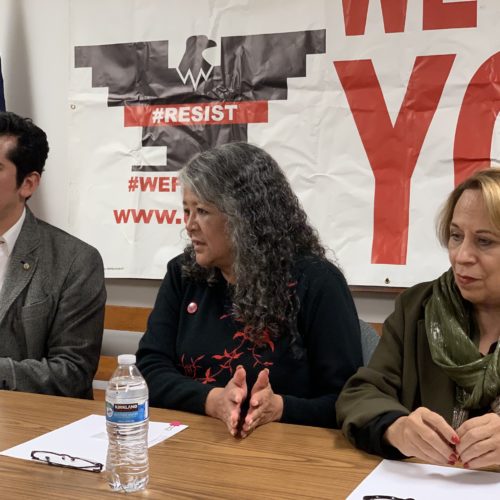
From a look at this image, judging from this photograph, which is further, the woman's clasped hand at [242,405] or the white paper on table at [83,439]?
the woman's clasped hand at [242,405]

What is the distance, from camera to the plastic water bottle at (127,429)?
1.20 metres

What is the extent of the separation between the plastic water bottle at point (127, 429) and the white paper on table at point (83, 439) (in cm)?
8

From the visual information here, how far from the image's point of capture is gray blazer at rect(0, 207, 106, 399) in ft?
7.11

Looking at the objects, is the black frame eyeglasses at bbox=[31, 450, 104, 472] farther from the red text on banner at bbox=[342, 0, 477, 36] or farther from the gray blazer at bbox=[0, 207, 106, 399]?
the red text on banner at bbox=[342, 0, 477, 36]

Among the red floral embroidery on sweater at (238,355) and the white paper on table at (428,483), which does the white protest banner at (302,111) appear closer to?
the red floral embroidery on sweater at (238,355)

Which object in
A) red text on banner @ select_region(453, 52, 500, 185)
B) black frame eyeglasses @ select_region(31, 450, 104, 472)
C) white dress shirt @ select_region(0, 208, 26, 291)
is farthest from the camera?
red text on banner @ select_region(453, 52, 500, 185)

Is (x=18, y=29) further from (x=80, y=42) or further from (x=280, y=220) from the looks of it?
(x=280, y=220)

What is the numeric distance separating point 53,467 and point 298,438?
492 mm

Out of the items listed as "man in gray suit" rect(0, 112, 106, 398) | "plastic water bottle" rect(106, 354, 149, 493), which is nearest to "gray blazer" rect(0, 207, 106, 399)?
"man in gray suit" rect(0, 112, 106, 398)

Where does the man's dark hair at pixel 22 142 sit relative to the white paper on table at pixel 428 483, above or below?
above

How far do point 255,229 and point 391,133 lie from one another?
897 millimetres

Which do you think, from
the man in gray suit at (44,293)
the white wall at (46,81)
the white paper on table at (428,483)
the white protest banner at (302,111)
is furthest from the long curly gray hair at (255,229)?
the white wall at (46,81)

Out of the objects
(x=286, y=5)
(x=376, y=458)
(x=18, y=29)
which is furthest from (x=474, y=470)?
(x=18, y=29)

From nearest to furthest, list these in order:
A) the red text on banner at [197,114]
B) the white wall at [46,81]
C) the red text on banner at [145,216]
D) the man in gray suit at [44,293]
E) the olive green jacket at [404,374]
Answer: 1. the olive green jacket at [404,374]
2. the man in gray suit at [44,293]
3. the red text on banner at [197,114]
4. the red text on banner at [145,216]
5. the white wall at [46,81]
